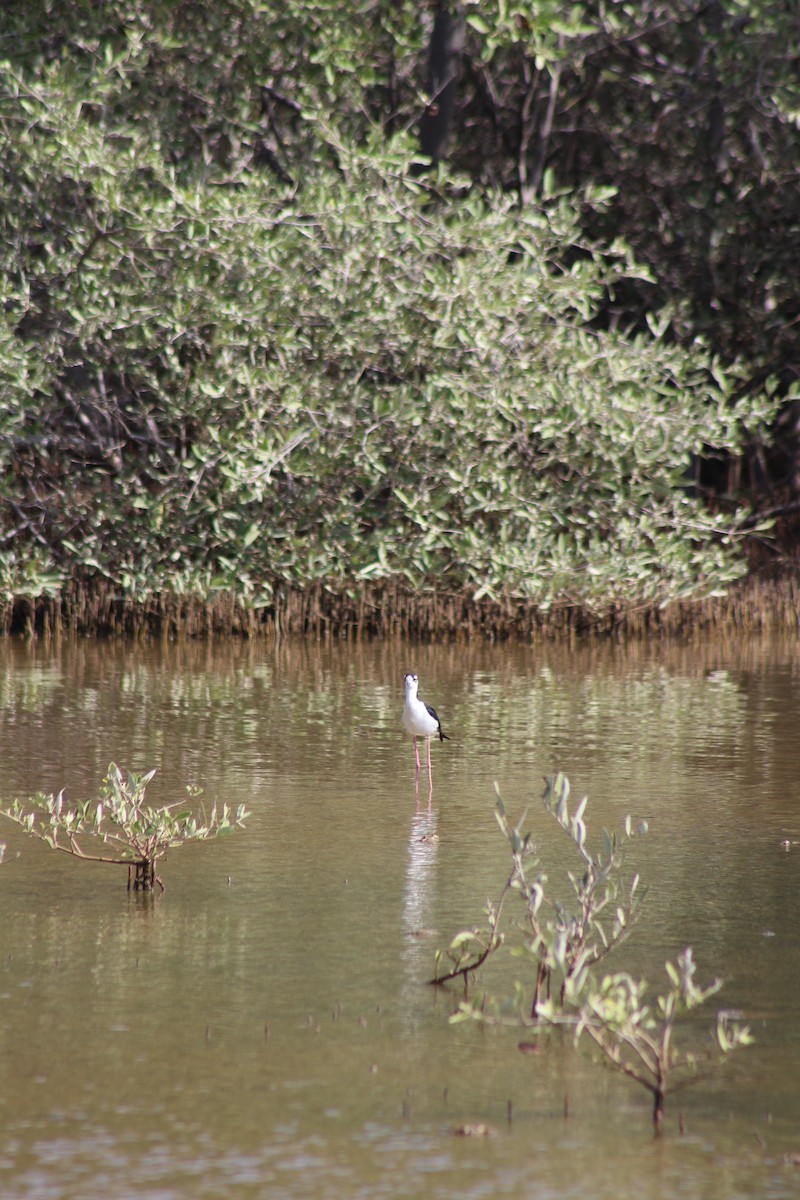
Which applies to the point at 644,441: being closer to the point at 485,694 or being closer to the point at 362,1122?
the point at 485,694

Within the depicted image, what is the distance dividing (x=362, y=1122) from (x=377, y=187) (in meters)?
12.4

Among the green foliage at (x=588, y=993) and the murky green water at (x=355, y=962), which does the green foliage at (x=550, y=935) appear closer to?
the green foliage at (x=588, y=993)

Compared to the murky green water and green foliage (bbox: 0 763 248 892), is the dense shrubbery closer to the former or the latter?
the murky green water

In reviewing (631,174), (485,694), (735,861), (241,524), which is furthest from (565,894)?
(631,174)

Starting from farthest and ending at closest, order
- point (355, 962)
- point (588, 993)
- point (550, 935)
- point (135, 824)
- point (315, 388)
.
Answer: point (315, 388)
point (135, 824)
point (355, 962)
point (550, 935)
point (588, 993)

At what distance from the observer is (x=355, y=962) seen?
213 inches

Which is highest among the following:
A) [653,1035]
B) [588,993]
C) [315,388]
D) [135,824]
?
[315,388]

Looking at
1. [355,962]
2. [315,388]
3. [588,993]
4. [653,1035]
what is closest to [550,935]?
[653,1035]

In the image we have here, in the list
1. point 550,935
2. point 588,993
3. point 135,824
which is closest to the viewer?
point 588,993

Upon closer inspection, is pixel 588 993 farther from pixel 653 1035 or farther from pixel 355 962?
pixel 355 962

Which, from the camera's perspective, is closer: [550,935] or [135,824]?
[550,935]

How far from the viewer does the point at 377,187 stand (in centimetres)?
1539

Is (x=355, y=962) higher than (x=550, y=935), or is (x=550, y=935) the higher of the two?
(x=550, y=935)

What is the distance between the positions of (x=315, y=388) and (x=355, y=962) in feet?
34.1
